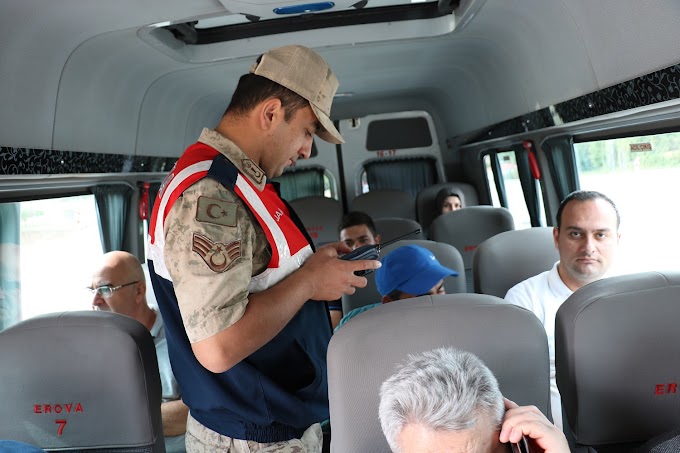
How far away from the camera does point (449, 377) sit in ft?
5.07

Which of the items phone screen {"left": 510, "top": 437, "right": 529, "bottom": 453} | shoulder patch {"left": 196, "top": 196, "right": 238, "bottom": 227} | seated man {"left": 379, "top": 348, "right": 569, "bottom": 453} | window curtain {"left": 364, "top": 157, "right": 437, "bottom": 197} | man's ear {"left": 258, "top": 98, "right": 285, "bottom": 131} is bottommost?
phone screen {"left": 510, "top": 437, "right": 529, "bottom": 453}

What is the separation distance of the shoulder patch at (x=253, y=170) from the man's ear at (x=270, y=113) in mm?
111

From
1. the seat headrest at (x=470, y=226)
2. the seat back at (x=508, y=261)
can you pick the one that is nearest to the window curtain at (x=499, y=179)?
the seat headrest at (x=470, y=226)

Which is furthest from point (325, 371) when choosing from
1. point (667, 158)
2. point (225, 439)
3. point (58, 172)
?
point (667, 158)

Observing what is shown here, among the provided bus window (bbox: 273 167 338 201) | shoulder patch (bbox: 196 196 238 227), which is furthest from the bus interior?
bus window (bbox: 273 167 338 201)

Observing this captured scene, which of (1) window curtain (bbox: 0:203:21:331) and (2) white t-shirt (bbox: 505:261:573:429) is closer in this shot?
(2) white t-shirt (bbox: 505:261:573:429)

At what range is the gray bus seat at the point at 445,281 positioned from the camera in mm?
4508

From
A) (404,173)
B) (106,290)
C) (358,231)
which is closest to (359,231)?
(358,231)

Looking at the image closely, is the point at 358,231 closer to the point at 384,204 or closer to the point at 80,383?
the point at 80,383

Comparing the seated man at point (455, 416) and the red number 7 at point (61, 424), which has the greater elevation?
the seated man at point (455, 416)

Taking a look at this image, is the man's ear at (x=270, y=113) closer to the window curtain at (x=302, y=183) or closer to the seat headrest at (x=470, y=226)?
the seat headrest at (x=470, y=226)

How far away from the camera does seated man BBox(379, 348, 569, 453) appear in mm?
1501

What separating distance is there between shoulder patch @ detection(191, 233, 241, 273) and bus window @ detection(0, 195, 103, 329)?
229 cm

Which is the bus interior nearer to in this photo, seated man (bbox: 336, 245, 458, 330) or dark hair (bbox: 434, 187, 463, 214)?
dark hair (bbox: 434, 187, 463, 214)
